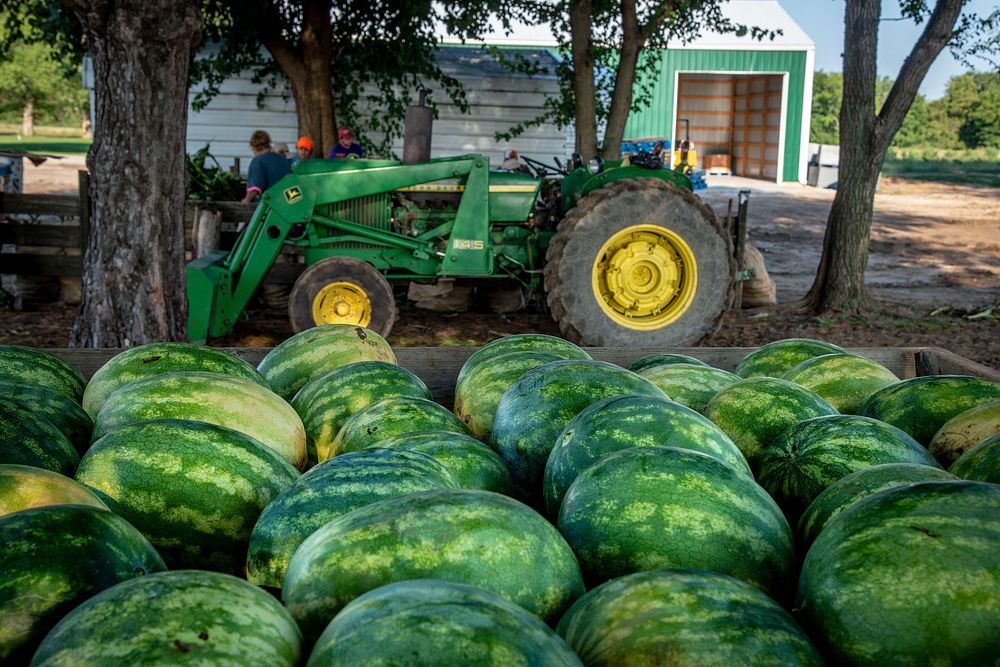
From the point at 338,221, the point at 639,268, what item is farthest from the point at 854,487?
the point at 338,221

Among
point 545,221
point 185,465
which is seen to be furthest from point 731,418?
point 545,221

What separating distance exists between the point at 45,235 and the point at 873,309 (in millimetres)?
9544

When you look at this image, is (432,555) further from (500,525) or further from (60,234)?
(60,234)

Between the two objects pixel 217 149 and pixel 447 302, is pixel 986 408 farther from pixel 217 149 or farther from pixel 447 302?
pixel 217 149

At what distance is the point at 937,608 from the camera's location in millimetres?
1521

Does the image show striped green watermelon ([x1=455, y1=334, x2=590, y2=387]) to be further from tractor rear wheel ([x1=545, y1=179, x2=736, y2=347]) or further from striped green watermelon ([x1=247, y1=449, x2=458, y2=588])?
tractor rear wheel ([x1=545, y1=179, x2=736, y2=347])

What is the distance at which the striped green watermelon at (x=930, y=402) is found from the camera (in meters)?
2.66

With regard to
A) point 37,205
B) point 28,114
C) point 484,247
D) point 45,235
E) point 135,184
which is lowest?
point 45,235

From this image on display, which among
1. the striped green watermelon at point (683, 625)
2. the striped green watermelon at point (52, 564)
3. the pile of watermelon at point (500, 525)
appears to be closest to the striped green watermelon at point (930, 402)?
the pile of watermelon at point (500, 525)

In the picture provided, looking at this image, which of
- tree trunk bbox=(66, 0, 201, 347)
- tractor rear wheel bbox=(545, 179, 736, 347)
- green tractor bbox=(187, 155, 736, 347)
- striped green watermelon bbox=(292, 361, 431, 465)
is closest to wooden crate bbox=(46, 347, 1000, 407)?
striped green watermelon bbox=(292, 361, 431, 465)

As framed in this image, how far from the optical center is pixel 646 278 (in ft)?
30.7

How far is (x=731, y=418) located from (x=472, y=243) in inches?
273

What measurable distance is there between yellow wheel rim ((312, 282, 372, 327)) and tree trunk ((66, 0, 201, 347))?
2.18 m

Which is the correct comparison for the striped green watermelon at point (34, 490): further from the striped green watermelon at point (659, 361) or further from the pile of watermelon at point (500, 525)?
the striped green watermelon at point (659, 361)
